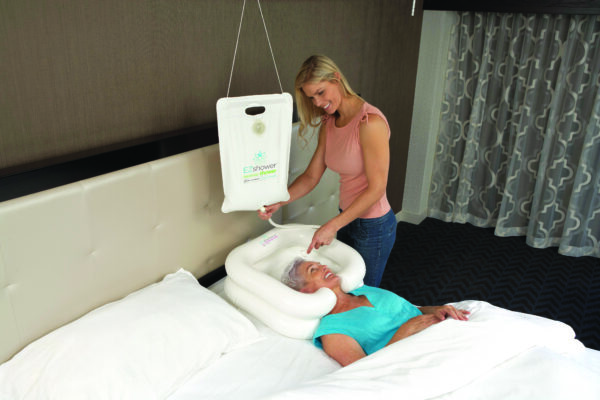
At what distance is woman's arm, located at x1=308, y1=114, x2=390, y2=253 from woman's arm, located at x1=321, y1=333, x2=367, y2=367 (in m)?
0.39

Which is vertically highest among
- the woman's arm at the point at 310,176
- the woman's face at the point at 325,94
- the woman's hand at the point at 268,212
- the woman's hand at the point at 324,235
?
the woman's face at the point at 325,94

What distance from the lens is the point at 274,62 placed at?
89.0 inches

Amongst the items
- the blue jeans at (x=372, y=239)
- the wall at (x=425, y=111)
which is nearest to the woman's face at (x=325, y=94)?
the blue jeans at (x=372, y=239)

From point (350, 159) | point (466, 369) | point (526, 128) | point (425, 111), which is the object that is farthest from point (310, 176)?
point (526, 128)

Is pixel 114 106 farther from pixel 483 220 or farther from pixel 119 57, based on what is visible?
pixel 483 220

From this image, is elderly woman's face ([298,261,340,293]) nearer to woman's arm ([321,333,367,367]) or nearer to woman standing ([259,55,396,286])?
woman standing ([259,55,396,286])

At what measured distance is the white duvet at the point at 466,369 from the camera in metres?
1.39

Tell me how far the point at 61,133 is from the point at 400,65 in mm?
2439

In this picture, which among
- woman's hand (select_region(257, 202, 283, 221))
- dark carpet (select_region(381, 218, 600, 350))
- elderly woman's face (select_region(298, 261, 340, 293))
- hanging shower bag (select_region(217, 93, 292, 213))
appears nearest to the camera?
hanging shower bag (select_region(217, 93, 292, 213))

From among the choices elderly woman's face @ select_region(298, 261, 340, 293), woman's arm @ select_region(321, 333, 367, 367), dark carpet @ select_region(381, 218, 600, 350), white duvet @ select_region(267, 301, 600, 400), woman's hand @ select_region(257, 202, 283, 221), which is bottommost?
dark carpet @ select_region(381, 218, 600, 350)

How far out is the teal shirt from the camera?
1.76 m

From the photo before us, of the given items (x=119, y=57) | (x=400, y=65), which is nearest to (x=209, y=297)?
(x=119, y=57)

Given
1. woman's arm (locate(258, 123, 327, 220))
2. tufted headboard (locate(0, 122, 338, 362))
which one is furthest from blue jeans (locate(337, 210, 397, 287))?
tufted headboard (locate(0, 122, 338, 362))

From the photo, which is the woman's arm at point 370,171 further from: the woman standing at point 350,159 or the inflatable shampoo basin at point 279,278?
the inflatable shampoo basin at point 279,278
